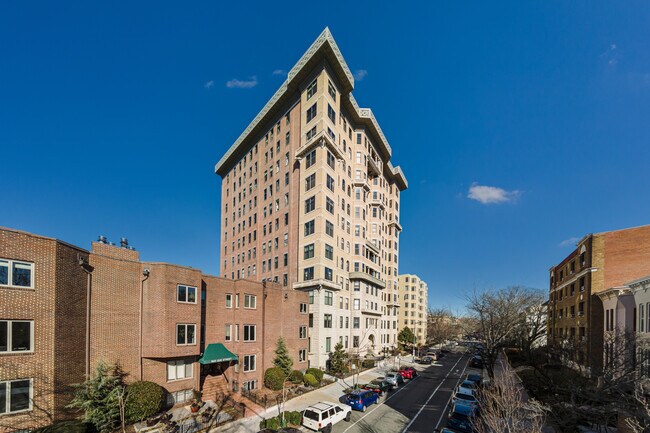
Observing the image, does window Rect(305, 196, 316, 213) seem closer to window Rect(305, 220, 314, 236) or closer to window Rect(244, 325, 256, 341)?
window Rect(305, 220, 314, 236)

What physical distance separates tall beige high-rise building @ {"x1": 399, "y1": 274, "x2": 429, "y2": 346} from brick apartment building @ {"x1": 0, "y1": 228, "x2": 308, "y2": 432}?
77.4 meters

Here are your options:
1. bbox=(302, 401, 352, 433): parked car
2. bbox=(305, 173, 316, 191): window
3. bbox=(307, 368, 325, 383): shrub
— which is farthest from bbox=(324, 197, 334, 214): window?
bbox=(302, 401, 352, 433): parked car

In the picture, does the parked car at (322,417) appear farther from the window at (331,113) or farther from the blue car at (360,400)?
the window at (331,113)

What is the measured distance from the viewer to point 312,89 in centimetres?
4259

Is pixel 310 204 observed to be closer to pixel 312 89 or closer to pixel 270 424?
pixel 312 89

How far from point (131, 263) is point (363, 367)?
3413cm

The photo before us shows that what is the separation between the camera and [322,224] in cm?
3897

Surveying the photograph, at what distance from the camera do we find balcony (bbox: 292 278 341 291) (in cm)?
3719

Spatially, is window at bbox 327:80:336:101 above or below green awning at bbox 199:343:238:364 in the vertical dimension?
above

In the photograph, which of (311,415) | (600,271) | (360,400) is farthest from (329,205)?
(600,271)

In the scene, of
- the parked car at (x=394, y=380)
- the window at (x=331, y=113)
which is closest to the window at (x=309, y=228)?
the window at (x=331, y=113)

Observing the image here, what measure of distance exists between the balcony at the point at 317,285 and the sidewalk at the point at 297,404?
10837 mm

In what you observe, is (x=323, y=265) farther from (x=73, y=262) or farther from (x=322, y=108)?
(x=73, y=262)

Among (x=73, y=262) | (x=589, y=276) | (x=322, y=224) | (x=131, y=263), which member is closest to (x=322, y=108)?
(x=322, y=224)
